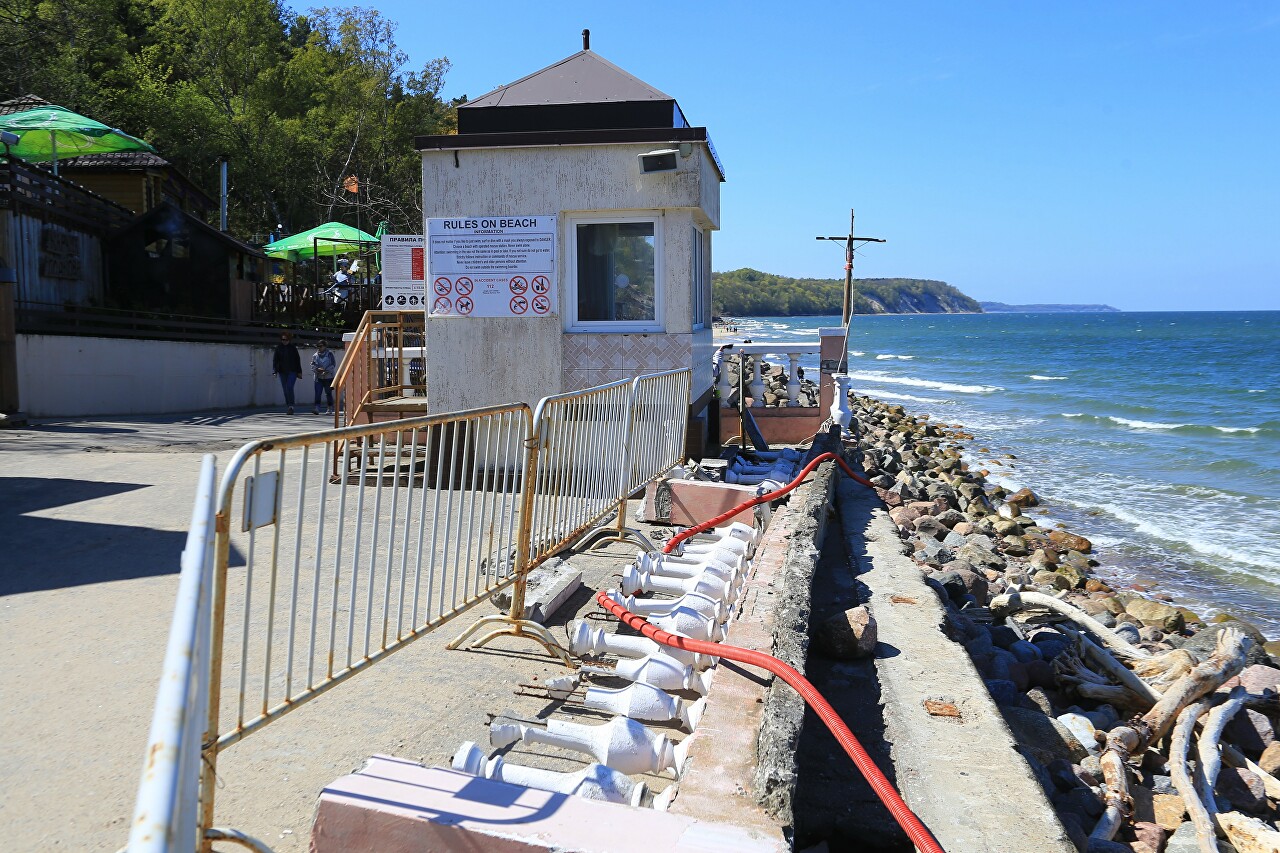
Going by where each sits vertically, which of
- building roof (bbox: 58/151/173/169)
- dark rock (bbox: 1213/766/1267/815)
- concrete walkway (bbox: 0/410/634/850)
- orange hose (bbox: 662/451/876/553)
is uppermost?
building roof (bbox: 58/151/173/169)

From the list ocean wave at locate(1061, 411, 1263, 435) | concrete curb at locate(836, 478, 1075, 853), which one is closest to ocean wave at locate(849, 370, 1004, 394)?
ocean wave at locate(1061, 411, 1263, 435)

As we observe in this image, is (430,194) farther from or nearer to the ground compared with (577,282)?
farther from the ground

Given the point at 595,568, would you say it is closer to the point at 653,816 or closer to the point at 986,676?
the point at 986,676

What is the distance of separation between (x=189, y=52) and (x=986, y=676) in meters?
47.6

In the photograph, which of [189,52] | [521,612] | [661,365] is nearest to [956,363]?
[189,52]

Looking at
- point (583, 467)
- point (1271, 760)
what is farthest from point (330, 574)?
point (1271, 760)

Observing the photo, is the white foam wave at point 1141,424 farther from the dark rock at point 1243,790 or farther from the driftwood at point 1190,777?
the dark rock at point 1243,790

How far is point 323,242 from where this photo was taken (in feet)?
88.1

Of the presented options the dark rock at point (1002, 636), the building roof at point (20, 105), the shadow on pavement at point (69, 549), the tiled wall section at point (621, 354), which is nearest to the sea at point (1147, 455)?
the dark rock at point (1002, 636)

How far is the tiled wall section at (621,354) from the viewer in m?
9.99

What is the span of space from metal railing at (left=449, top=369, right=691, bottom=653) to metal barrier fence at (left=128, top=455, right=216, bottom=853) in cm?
285

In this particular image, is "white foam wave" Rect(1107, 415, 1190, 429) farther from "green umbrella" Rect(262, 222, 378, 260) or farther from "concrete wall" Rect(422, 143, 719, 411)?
"concrete wall" Rect(422, 143, 719, 411)

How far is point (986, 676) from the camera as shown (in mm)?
6250

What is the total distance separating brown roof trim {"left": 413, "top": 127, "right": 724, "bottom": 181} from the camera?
9562 mm
